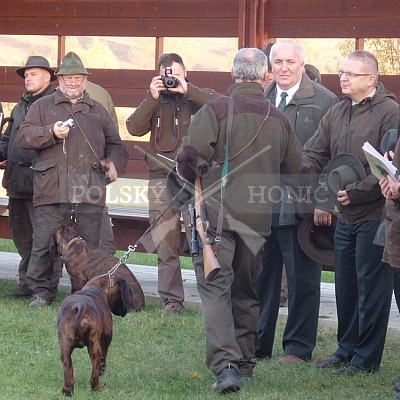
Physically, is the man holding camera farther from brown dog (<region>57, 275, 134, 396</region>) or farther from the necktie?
brown dog (<region>57, 275, 134, 396</region>)

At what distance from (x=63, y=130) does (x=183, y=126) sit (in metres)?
1.01

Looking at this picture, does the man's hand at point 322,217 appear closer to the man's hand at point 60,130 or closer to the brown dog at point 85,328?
the brown dog at point 85,328

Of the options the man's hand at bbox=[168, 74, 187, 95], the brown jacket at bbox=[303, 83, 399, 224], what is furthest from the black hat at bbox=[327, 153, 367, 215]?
the man's hand at bbox=[168, 74, 187, 95]

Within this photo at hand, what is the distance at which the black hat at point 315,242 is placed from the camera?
778 centimetres

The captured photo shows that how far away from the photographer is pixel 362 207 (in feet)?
24.3

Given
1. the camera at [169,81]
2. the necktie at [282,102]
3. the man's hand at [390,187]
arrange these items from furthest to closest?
1. the camera at [169,81]
2. the necktie at [282,102]
3. the man's hand at [390,187]

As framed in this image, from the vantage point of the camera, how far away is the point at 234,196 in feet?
22.9

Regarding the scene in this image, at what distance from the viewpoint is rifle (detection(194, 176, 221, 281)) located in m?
6.77

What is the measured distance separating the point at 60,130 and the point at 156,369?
279 centimetres

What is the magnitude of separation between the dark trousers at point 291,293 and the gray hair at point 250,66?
1.31 metres

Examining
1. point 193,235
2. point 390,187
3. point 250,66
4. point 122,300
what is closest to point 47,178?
point 122,300

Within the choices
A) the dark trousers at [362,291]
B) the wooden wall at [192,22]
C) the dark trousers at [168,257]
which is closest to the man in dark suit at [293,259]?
the dark trousers at [362,291]

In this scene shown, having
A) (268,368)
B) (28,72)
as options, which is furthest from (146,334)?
(28,72)

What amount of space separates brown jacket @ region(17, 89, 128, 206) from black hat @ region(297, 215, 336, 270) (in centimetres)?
272
